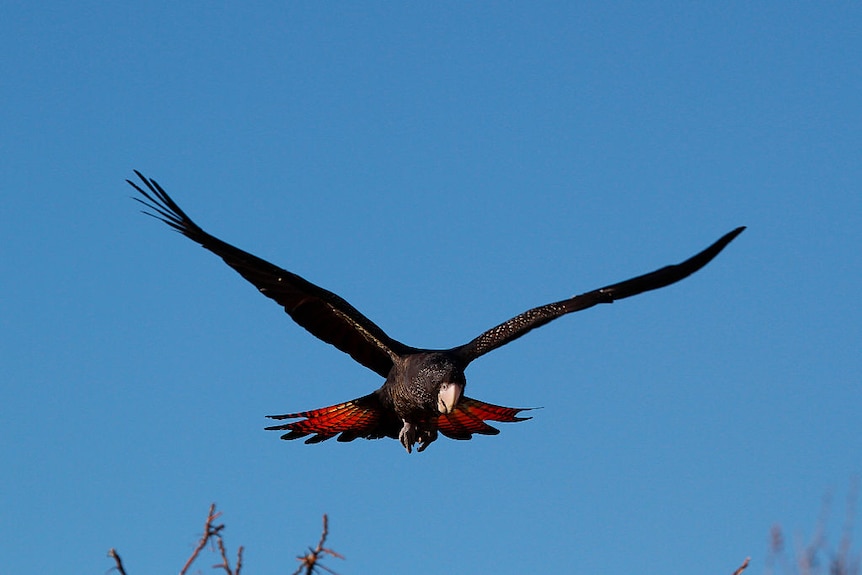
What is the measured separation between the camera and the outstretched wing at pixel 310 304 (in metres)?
7.29

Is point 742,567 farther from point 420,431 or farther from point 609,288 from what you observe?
point 420,431

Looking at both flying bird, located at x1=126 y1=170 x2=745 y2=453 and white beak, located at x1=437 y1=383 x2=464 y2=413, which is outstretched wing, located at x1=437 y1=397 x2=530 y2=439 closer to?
flying bird, located at x1=126 y1=170 x2=745 y2=453

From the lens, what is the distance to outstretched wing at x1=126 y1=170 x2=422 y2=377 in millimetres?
7289

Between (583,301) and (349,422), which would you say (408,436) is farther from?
(583,301)

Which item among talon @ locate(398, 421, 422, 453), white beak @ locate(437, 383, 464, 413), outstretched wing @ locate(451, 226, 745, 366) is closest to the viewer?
outstretched wing @ locate(451, 226, 745, 366)

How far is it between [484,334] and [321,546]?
4712 millimetres

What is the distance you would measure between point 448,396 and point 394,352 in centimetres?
102

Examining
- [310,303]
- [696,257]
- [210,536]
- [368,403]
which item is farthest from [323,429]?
[210,536]

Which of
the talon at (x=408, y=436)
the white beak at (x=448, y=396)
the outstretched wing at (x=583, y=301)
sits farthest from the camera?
the talon at (x=408, y=436)

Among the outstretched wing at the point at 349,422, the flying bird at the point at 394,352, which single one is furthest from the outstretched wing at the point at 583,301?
the outstretched wing at the point at 349,422

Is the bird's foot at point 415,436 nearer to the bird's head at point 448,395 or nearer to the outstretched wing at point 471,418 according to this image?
the outstretched wing at point 471,418

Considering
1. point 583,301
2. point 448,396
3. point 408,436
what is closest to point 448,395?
point 448,396

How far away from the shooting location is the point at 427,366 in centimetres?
762

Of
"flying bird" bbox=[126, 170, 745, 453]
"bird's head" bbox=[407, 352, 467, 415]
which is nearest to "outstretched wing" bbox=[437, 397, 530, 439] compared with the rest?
"flying bird" bbox=[126, 170, 745, 453]
